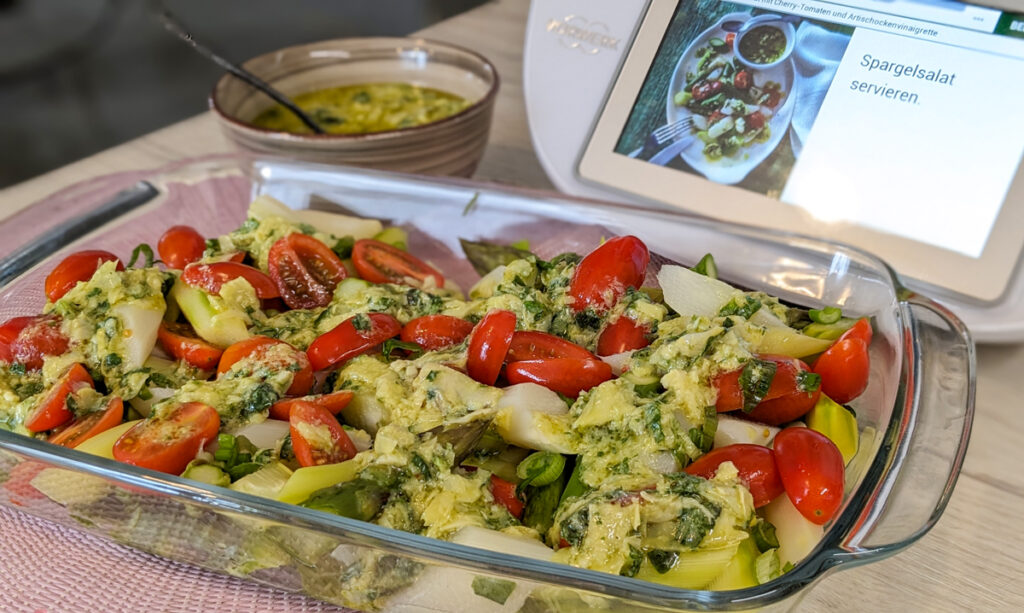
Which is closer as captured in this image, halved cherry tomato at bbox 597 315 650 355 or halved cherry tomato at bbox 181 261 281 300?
halved cherry tomato at bbox 597 315 650 355

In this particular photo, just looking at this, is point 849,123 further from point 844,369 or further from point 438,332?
point 438,332

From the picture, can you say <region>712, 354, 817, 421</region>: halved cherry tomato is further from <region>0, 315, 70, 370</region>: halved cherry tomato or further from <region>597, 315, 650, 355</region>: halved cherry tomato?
<region>0, 315, 70, 370</region>: halved cherry tomato

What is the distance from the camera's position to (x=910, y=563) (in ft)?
3.36

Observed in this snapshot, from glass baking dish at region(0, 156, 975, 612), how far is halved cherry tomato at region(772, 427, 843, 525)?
0.09ft

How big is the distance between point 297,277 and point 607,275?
1.60 feet

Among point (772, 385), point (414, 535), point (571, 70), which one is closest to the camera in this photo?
point (414, 535)

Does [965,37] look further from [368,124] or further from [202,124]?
[202,124]

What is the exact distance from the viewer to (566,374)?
1021 mm

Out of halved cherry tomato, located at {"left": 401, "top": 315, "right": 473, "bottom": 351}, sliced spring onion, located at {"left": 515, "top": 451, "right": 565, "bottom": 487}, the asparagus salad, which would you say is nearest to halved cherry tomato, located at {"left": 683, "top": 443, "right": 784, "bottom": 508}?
the asparagus salad

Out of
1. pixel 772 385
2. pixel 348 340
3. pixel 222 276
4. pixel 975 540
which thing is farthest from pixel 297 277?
pixel 975 540

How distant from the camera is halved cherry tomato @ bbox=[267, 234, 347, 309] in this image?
1287mm

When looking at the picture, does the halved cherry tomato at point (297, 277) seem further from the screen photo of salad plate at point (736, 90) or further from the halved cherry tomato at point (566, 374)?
the screen photo of salad plate at point (736, 90)

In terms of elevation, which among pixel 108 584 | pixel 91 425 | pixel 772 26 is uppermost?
pixel 772 26

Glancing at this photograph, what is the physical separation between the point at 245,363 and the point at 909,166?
973mm
